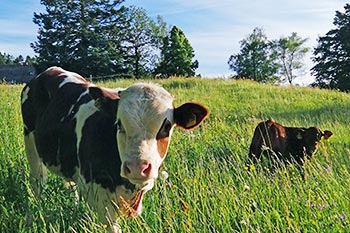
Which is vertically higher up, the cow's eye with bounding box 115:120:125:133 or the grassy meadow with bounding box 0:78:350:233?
the cow's eye with bounding box 115:120:125:133

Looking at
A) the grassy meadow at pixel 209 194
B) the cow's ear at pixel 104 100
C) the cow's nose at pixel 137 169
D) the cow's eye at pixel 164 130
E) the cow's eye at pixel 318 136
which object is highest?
the cow's ear at pixel 104 100

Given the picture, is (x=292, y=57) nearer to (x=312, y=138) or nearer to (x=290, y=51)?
(x=290, y=51)

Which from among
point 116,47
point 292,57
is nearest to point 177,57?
point 116,47

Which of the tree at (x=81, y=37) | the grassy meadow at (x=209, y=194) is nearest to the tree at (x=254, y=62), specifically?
the tree at (x=81, y=37)

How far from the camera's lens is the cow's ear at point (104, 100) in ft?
13.1

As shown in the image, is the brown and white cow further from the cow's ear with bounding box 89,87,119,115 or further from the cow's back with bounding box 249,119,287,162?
the cow's back with bounding box 249,119,287,162

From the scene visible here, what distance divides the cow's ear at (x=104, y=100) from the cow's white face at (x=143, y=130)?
224 mm

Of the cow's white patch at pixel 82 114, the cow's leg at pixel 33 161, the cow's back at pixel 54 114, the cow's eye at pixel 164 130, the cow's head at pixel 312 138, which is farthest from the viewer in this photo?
the cow's head at pixel 312 138

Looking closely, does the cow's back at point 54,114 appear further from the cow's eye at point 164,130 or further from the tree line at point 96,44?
the tree line at point 96,44

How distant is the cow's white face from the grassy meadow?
353mm

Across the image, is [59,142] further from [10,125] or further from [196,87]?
[196,87]

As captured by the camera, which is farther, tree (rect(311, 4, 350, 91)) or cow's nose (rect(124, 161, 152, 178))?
tree (rect(311, 4, 350, 91))

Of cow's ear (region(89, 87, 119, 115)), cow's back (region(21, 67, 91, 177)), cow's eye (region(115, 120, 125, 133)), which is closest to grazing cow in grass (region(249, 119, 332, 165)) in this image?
cow's back (region(21, 67, 91, 177))

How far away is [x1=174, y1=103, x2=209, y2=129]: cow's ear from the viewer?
12.6ft
